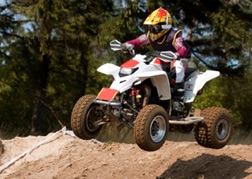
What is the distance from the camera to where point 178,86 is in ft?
26.9

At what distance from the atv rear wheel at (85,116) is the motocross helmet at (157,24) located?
1.36 meters

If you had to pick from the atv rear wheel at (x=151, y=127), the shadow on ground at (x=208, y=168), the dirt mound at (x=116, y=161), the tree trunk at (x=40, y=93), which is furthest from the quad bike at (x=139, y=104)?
the tree trunk at (x=40, y=93)

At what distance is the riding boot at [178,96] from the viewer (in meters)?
8.22

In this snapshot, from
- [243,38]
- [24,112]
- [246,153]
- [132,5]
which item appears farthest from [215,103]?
[246,153]

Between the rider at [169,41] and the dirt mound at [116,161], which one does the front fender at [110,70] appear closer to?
the rider at [169,41]

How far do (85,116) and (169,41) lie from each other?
1750 mm

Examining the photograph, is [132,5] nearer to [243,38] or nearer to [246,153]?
[243,38]

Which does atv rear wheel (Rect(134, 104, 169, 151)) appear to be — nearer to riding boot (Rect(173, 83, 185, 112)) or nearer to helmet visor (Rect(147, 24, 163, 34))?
riding boot (Rect(173, 83, 185, 112))

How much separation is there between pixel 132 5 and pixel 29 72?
223 inches

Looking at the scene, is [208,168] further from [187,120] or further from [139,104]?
[139,104]

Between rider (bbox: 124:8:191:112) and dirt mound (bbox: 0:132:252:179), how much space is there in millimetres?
2455

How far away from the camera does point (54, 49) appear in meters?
20.7

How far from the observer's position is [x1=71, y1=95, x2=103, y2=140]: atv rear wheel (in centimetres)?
758

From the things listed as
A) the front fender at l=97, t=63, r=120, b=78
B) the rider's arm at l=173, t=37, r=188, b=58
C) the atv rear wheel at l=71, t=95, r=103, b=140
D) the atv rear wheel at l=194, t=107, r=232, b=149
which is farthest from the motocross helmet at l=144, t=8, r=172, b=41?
the atv rear wheel at l=194, t=107, r=232, b=149
